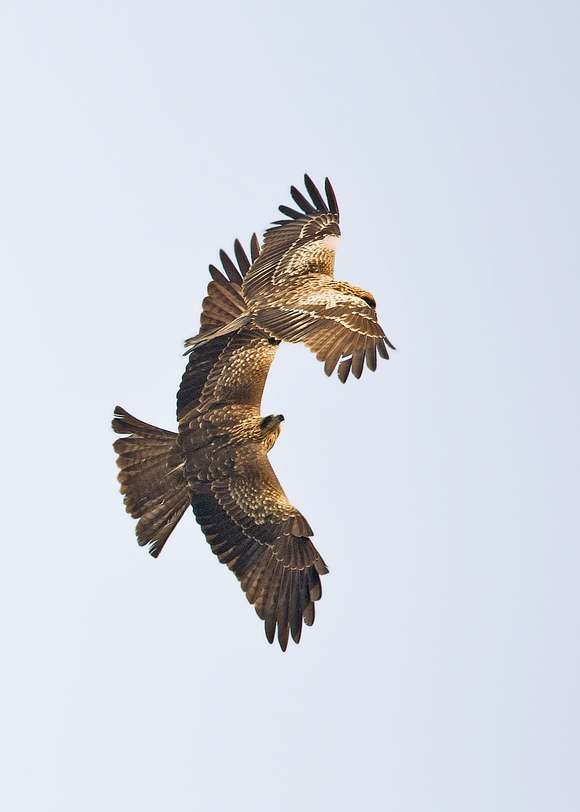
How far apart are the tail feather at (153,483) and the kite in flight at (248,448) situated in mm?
11

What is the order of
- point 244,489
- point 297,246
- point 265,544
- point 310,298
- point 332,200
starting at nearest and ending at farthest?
point 265,544
point 244,489
point 310,298
point 297,246
point 332,200

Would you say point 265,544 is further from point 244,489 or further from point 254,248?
point 254,248

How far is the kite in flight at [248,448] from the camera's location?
16.9m

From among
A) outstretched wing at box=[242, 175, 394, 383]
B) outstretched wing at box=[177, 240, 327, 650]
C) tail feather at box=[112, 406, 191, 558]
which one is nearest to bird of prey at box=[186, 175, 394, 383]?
outstretched wing at box=[242, 175, 394, 383]

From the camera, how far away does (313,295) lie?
58.3ft

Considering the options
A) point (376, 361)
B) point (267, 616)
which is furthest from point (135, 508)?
point (376, 361)

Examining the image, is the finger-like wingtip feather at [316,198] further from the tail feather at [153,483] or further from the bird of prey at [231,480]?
the tail feather at [153,483]

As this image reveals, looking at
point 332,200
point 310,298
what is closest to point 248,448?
point 310,298

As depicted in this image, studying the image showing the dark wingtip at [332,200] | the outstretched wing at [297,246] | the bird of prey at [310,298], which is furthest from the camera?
the dark wingtip at [332,200]

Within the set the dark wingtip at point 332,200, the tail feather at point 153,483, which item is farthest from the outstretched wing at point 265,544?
the dark wingtip at point 332,200

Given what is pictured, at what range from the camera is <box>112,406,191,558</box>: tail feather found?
58.0ft

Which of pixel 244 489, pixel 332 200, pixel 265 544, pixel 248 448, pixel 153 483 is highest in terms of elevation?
pixel 332 200

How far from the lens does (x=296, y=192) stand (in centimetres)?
2045

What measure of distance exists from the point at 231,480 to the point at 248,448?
0.40m
